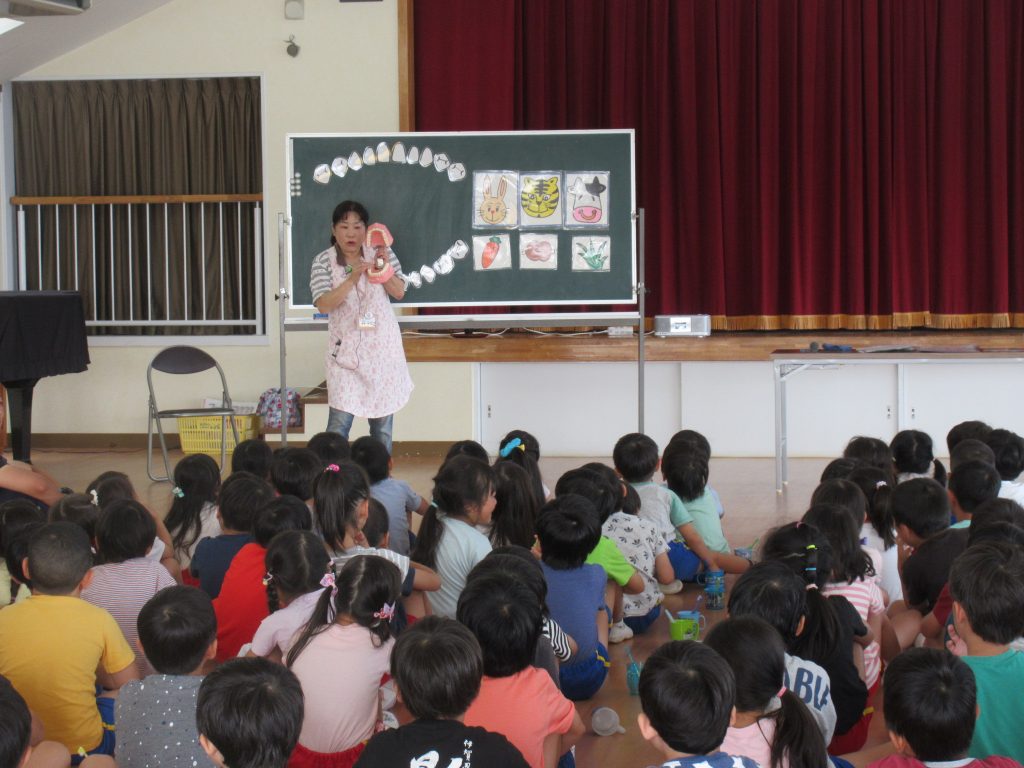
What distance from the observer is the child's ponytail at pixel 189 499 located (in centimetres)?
343

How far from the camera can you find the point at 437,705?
1.76m

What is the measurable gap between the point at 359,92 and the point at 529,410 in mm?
→ 2189

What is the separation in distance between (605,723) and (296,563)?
83 centimetres

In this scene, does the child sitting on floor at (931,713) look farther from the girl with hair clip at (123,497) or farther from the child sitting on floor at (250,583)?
the girl with hair clip at (123,497)

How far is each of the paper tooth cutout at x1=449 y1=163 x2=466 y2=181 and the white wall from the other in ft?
4.29

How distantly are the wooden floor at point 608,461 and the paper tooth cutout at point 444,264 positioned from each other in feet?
3.54

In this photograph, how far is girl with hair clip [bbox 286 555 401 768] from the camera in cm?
219

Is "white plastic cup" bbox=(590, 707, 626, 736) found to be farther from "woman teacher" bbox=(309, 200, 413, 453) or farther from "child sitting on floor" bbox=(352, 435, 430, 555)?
"woman teacher" bbox=(309, 200, 413, 453)

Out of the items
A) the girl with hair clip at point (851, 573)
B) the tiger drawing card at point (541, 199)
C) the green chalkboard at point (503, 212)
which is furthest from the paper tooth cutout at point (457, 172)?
the girl with hair clip at point (851, 573)

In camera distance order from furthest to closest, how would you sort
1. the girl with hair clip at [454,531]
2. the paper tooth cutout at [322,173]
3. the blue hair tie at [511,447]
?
the paper tooth cutout at [322,173] < the blue hair tie at [511,447] < the girl with hair clip at [454,531]

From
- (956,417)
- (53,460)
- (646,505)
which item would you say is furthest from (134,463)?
(956,417)

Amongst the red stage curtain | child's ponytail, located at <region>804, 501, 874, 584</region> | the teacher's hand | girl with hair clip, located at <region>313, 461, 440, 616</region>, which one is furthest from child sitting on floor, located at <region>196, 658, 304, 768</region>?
the red stage curtain

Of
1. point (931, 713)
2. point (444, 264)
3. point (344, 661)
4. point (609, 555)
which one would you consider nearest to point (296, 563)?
point (344, 661)

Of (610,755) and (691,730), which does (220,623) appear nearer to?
(610,755)
